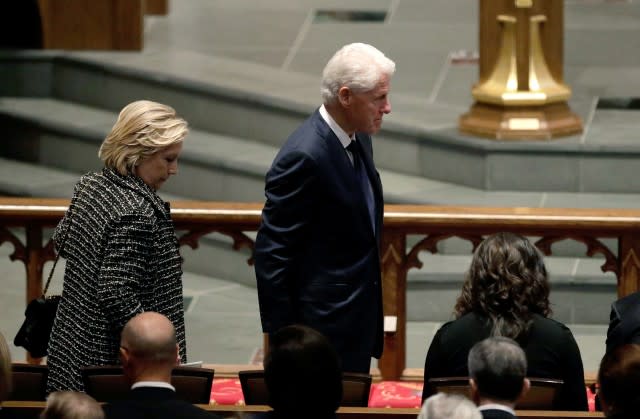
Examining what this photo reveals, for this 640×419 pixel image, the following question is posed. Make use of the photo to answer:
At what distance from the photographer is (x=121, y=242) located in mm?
4031

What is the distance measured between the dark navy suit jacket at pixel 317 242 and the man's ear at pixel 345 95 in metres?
0.10

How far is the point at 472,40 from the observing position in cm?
946

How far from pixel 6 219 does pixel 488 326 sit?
7.19ft

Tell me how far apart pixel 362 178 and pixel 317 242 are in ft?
0.83

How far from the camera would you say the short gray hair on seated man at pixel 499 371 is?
11.5 ft

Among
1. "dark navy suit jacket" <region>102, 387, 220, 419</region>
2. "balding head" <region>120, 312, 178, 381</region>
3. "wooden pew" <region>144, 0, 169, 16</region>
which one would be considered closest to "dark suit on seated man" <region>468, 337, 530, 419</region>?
"dark navy suit jacket" <region>102, 387, 220, 419</region>

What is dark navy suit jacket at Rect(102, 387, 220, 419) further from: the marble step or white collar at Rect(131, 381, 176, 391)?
the marble step

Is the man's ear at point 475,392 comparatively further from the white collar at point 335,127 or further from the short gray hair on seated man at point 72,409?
the white collar at point 335,127

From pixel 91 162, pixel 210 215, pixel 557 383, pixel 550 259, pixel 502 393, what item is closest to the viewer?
pixel 502 393

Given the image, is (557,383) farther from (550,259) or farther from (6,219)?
(550,259)

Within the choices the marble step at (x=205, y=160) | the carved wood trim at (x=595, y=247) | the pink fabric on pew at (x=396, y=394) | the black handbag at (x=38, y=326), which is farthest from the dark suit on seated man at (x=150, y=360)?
the marble step at (x=205, y=160)

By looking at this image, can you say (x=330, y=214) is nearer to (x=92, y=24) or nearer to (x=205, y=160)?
(x=205, y=160)

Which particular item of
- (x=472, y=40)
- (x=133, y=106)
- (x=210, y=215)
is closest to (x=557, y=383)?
(x=133, y=106)

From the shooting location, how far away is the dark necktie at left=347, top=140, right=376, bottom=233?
173 inches
